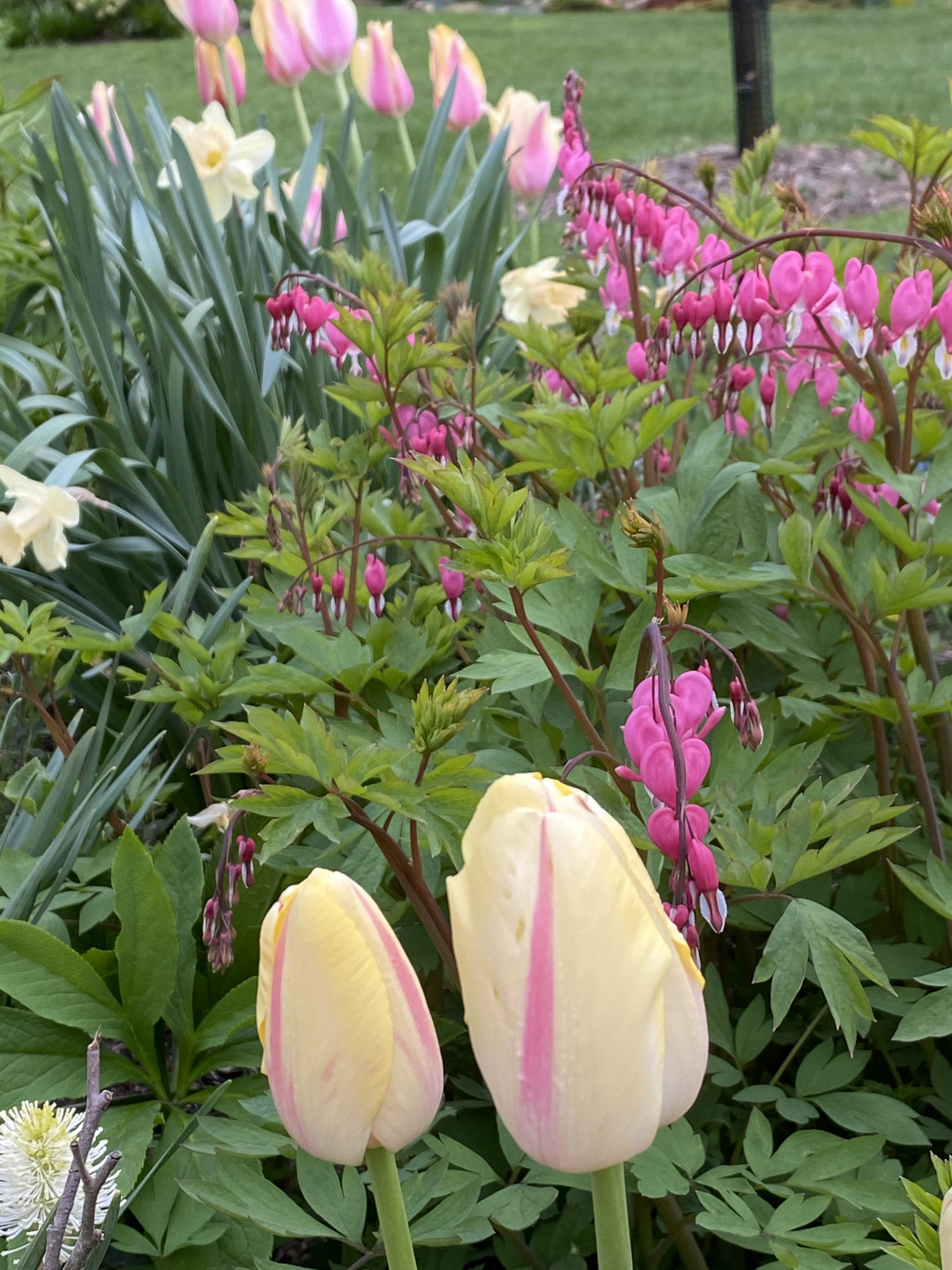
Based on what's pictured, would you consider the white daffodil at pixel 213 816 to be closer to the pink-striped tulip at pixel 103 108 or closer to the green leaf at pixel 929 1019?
the green leaf at pixel 929 1019

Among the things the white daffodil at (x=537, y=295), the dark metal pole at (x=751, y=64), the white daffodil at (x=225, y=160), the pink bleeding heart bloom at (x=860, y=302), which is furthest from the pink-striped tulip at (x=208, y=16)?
the pink bleeding heart bloom at (x=860, y=302)

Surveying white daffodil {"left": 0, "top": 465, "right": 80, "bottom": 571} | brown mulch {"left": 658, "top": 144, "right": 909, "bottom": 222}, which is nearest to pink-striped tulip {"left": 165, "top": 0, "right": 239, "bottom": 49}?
white daffodil {"left": 0, "top": 465, "right": 80, "bottom": 571}

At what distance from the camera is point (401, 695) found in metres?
1.32

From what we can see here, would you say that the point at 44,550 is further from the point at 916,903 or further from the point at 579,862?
the point at 579,862

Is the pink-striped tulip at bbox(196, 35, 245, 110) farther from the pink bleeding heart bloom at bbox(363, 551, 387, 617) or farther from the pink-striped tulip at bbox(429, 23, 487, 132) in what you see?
the pink bleeding heart bloom at bbox(363, 551, 387, 617)

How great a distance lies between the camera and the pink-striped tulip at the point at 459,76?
319 centimetres

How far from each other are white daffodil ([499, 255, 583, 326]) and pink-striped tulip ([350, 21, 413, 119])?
978 millimetres

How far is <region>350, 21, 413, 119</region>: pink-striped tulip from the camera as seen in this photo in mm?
Result: 3168

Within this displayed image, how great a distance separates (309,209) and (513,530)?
260cm

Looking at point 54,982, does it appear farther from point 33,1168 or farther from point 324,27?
point 324,27

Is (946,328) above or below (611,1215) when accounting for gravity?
above

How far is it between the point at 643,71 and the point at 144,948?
12217mm

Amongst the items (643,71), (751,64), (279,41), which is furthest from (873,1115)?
(643,71)

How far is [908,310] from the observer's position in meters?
1.30
